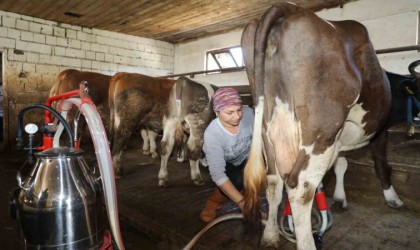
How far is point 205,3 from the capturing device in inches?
231

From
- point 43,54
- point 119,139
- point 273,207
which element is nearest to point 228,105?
point 273,207

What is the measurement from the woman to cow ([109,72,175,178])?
2.07m

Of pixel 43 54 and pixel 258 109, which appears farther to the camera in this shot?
pixel 43 54

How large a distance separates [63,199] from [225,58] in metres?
7.66

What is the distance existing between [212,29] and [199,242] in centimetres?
689

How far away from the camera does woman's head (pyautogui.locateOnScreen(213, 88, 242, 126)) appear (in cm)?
202

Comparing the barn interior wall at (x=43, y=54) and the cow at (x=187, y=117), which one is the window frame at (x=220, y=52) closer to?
the barn interior wall at (x=43, y=54)

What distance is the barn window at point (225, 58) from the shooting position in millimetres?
8070

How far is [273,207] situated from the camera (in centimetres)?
202

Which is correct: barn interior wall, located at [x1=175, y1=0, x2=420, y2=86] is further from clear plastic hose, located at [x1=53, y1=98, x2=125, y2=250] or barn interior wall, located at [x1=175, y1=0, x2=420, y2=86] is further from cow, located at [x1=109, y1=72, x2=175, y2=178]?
clear plastic hose, located at [x1=53, y1=98, x2=125, y2=250]

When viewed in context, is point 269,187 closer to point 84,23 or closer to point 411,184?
point 411,184

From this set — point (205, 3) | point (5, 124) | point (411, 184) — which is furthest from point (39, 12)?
point (411, 184)

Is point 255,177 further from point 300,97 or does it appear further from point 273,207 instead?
point 300,97

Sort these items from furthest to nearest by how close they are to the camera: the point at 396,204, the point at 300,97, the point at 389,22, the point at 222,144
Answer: the point at 389,22 → the point at 396,204 → the point at 222,144 → the point at 300,97
